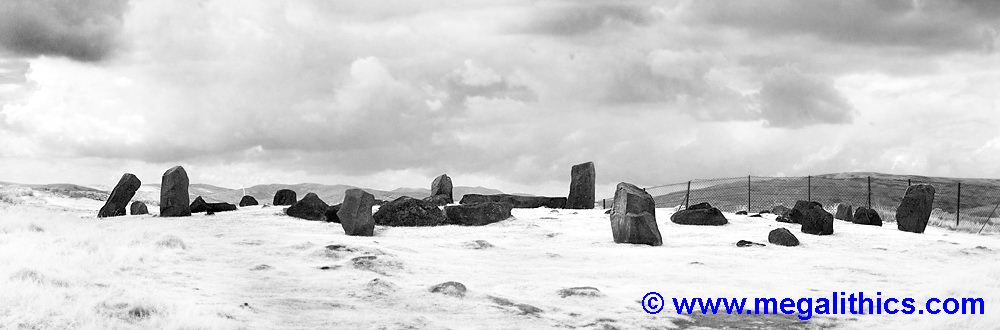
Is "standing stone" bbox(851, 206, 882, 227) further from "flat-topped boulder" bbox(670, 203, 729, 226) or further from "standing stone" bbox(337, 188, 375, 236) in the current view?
"standing stone" bbox(337, 188, 375, 236)

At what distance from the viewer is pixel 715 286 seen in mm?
15133

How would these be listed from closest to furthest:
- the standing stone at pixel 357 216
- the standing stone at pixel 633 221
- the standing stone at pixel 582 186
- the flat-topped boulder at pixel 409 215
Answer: the standing stone at pixel 633 221
the standing stone at pixel 357 216
the flat-topped boulder at pixel 409 215
the standing stone at pixel 582 186

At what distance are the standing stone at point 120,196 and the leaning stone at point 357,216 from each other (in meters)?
14.0

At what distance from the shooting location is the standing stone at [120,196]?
32844 millimetres

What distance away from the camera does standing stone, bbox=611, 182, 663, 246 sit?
2214 cm

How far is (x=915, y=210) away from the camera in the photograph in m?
27.5

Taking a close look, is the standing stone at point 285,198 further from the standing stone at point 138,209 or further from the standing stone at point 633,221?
the standing stone at point 633,221

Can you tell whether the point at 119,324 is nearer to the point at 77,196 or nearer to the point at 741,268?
the point at 741,268

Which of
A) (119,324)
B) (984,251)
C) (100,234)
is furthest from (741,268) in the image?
(100,234)

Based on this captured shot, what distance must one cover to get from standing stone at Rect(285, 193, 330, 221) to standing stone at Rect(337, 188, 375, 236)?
16.1ft

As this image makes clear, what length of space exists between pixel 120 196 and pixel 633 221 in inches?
834

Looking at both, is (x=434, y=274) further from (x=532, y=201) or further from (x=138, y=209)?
(x=138, y=209)

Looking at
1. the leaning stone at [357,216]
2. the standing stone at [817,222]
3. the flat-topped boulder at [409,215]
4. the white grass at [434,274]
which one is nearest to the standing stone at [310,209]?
the white grass at [434,274]

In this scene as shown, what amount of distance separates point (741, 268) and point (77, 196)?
53736 millimetres
